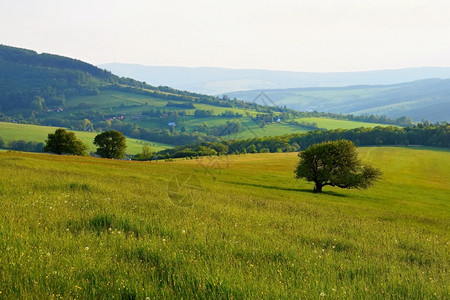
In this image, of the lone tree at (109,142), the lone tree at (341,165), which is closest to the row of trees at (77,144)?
the lone tree at (109,142)

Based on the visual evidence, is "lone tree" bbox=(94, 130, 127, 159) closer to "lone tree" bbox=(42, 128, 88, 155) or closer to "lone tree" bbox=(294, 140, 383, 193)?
"lone tree" bbox=(42, 128, 88, 155)

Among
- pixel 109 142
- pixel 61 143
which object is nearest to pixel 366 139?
pixel 109 142

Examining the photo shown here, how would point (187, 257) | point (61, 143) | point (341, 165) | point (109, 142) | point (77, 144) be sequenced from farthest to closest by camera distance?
1. point (109, 142)
2. point (77, 144)
3. point (61, 143)
4. point (341, 165)
5. point (187, 257)

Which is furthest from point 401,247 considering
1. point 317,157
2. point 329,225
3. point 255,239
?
point 317,157

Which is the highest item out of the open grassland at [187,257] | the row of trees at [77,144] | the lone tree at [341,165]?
the open grassland at [187,257]

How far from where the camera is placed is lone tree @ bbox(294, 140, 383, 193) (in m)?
41.6

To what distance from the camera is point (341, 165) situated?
137ft

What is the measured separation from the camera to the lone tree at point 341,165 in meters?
41.6

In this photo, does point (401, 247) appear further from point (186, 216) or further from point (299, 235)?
point (186, 216)

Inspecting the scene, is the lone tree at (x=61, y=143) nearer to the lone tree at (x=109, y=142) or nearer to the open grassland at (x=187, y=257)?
the lone tree at (x=109, y=142)

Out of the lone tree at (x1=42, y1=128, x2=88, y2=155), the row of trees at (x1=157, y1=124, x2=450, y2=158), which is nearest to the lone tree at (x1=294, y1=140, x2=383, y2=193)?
the lone tree at (x1=42, y1=128, x2=88, y2=155)

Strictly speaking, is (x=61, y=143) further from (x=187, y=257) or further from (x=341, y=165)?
(x=187, y=257)

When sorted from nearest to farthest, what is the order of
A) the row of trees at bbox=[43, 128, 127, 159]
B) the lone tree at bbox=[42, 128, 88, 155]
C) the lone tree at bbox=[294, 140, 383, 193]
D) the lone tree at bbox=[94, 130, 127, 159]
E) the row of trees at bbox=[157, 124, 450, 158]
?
the lone tree at bbox=[294, 140, 383, 193] → the lone tree at bbox=[42, 128, 88, 155] → the row of trees at bbox=[43, 128, 127, 159] → the lone tree at bbox=[94, 130, 127, 159] → the row of trees at bbox=[157, 124, 450, 158]

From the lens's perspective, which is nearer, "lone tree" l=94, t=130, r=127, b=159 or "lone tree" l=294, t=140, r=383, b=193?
"lone tree" l=294, t=140, r=383, b=193
